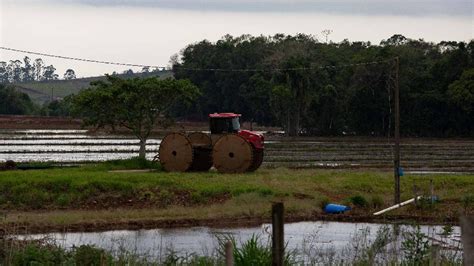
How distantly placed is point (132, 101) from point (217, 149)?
6000 millimetres

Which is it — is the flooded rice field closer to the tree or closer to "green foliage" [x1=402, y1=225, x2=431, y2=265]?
the tree

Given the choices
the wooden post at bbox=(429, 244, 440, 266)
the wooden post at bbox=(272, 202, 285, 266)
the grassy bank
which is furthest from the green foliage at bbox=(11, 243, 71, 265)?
the grassy bank

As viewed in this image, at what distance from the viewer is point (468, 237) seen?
853cm

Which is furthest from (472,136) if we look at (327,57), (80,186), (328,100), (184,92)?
(80,186)

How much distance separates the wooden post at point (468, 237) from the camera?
845cm

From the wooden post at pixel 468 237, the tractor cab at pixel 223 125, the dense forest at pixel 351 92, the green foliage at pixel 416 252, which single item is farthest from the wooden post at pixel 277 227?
the dense forest at pixel 351 92

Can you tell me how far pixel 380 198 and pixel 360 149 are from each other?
2870 cm

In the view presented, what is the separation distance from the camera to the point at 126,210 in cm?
2861

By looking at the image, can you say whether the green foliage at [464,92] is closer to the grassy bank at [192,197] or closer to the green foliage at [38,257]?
the grassy bank at [192,197]

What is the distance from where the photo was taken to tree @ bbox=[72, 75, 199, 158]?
3900 cm

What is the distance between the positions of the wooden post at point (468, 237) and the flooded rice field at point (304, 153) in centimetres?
3297

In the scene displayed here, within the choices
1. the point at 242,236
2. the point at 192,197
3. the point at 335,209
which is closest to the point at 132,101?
the point at 192,197

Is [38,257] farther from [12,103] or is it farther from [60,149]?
[12,103]

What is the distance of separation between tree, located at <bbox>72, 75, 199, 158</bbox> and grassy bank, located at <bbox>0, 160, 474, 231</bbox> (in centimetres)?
525
